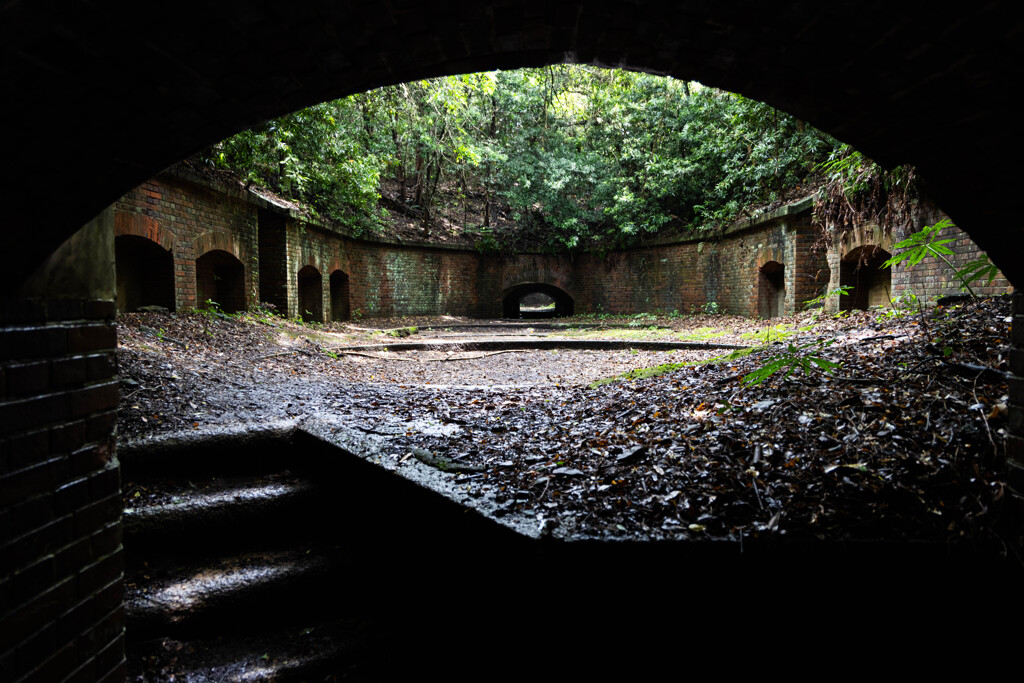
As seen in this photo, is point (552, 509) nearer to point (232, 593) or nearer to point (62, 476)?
point (232, 593)

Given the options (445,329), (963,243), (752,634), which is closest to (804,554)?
(752,634)

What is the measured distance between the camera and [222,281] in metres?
9.66

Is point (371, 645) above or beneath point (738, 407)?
beneath

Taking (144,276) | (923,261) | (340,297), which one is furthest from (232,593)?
(340,297)

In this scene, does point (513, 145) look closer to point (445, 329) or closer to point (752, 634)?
point (445, 329)

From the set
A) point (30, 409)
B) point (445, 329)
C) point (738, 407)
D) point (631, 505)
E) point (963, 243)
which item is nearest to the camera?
point (30, 409)

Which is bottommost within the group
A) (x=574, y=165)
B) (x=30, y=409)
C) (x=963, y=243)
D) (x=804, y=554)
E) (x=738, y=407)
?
(x=804, y=554)

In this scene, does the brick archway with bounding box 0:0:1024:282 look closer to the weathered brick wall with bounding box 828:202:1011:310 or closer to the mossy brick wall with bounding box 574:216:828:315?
the weathered brick wall with bounding box 828:202:1011:310

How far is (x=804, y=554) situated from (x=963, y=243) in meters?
5.73

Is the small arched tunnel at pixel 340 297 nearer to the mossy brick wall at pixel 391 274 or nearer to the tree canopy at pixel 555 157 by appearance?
the mossy brick wall at pixel 391 274

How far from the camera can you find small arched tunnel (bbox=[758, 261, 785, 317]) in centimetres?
1202

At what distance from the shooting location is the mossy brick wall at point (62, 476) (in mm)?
1306

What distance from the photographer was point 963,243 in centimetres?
545

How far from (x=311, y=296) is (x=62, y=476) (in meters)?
11.9
